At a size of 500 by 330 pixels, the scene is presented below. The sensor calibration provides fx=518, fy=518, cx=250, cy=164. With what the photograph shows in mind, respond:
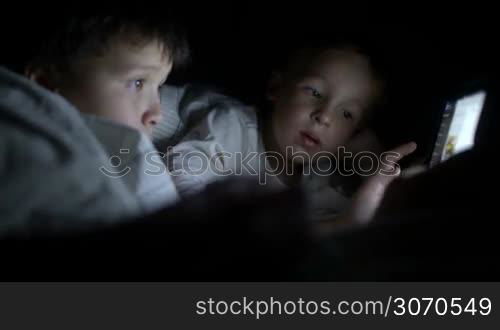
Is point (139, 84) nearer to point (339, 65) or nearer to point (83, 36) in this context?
point (83, 36)

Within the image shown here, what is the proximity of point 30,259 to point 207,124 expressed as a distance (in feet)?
1.91

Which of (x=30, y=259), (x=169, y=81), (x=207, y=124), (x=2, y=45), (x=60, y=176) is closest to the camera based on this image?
(x=30, y=259)

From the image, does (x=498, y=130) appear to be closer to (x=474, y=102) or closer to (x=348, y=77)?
(x=474, y=102)

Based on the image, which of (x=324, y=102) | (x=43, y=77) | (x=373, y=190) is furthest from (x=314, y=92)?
(x=43, y=77)

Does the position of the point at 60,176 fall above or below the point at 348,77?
below

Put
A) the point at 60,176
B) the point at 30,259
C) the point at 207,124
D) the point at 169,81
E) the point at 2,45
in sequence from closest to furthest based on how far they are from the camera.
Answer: the point at 30,259 < the point at 60,176 < the point at 2,45 < the point at 207,124 < the point at 169,81

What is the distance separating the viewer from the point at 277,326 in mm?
468

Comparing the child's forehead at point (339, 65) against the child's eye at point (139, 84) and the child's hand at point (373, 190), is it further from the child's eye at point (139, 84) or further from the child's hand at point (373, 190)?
the child's eye at point (139, 84)

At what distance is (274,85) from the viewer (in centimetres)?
106

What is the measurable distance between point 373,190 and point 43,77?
0.55 meters

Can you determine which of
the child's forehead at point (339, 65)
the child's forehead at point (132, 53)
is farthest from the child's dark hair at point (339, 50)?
the child's forehead at point (132, 53)

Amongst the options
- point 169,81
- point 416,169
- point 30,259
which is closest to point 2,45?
point 169,81

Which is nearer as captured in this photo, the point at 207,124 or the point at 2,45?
the point at 2,45

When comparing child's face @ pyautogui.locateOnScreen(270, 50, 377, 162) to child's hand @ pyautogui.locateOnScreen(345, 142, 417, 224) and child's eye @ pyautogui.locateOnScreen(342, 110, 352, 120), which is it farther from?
child's hand @ pyautogui.locateOnScreen(345, 142, 417, 224)
